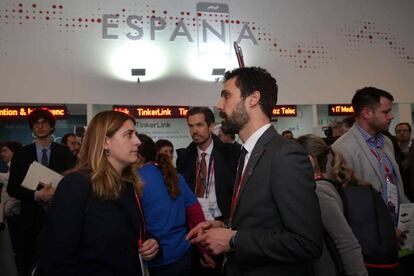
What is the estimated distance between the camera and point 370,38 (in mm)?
7484

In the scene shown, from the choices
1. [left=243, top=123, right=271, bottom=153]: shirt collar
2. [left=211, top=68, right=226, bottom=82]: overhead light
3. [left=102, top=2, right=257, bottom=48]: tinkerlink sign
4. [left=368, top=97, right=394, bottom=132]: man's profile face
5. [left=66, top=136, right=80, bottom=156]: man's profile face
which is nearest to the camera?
[left=243, top=123, right=271, bottom=153]: shirt collar

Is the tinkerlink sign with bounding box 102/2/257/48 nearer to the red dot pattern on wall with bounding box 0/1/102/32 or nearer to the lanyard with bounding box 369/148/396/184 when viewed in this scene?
the red dot pattern on wall with bounding box 0/1/102/32

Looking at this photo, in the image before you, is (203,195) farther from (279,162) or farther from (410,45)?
(410,45)

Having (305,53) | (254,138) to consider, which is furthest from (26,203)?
(305,53)

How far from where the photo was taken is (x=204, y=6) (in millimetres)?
6711

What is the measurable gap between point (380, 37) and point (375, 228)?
6.84m

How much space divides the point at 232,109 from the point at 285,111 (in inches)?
211


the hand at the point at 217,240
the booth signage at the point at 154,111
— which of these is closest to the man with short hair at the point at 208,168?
the hand at the point at 217,240

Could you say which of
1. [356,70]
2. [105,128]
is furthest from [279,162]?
[356,70]

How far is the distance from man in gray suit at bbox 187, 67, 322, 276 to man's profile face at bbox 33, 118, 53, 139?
2187mm

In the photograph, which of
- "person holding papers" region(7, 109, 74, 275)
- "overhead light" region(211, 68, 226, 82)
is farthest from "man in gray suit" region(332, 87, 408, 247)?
"overhead light" region(211, 68, 226, 82)

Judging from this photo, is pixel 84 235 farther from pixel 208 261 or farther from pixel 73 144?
pixel 73 144

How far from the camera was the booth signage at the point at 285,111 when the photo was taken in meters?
6.65

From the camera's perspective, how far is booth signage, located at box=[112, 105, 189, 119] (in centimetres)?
602
